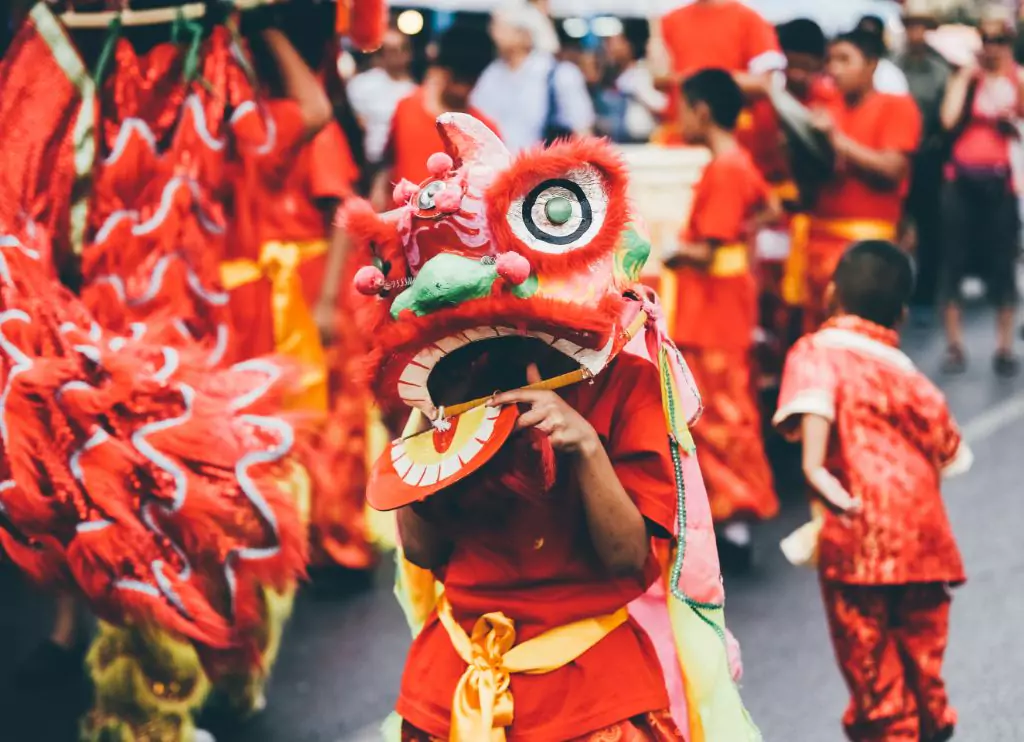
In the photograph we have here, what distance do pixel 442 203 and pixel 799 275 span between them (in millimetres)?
4883

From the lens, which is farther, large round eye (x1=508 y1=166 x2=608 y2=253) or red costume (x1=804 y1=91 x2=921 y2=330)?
red costume (x1=804 y1=91 x2=921 y2=330)

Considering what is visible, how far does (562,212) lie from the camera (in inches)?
80.4

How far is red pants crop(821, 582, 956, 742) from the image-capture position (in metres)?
3.34

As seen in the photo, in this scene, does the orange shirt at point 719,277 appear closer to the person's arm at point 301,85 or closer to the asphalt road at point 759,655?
the asphalt road at point 759,655

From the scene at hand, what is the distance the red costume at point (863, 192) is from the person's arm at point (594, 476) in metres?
4.12

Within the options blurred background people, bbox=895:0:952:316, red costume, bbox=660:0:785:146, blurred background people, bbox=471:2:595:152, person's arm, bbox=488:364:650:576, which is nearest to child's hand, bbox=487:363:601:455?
person's arm, bbox=488:364:650:576

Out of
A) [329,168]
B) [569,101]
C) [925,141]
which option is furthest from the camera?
[925,141]

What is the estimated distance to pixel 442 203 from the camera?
2.04m

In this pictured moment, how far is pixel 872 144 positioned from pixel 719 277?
1374 mm

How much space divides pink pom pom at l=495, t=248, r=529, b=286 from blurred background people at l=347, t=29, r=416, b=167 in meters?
5.81

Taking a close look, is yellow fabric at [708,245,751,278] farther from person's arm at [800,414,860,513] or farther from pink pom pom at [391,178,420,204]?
pink pom pom at [391,178,420,204]

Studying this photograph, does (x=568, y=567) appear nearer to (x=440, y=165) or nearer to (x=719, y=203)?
(x=440, y=165)

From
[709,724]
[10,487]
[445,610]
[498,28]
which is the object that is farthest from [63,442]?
[498,28]

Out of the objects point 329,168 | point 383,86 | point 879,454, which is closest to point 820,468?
point 879,454
